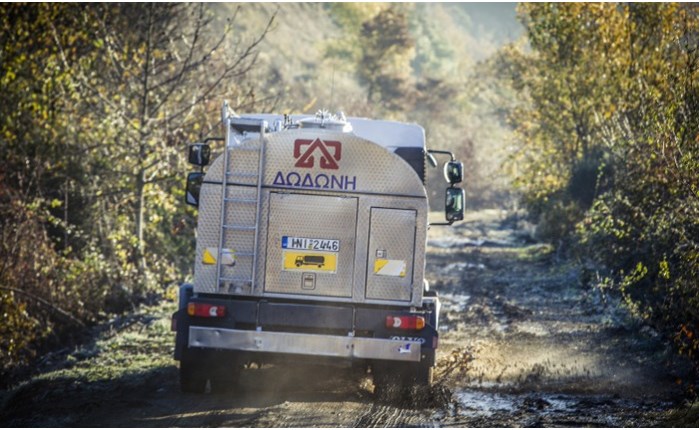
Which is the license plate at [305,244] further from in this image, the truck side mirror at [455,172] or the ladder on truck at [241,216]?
the truck side mirror at [455,172]

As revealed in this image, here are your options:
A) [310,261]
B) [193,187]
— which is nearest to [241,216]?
[310,261]

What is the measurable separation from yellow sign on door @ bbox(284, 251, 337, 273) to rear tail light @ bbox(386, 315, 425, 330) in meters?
0.78

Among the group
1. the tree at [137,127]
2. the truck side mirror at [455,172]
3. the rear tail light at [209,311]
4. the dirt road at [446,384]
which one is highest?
the tree at [137,127]

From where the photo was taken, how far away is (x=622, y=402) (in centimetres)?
1002

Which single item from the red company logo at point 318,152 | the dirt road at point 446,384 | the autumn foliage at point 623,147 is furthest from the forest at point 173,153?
the red company logo at point 318,152

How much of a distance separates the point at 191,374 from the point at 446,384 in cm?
317

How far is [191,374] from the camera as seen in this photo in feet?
31.9

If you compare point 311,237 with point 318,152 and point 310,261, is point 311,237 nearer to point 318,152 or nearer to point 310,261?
point 310,261

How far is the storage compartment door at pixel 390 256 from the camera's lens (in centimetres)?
940

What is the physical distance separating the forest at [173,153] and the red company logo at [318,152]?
413 cm

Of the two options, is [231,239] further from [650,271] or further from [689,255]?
[650,271]

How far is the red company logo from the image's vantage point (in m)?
9.31

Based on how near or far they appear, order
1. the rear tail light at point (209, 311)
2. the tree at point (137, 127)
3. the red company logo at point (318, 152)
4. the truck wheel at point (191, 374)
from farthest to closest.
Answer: the tree at point (137, 127) → the truck wheel at point (191, 374) → the rear tail light at point (209, 311) → the red company logo at point (318, 152)

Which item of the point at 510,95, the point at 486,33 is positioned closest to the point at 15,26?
the point at 510,95
